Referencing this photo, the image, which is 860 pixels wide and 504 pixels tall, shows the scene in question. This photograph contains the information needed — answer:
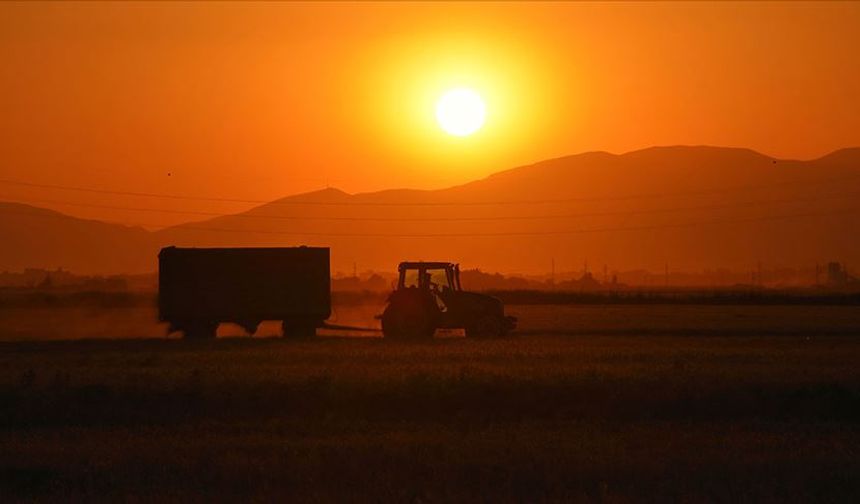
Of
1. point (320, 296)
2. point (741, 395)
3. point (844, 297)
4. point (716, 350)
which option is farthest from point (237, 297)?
point (844, 297)

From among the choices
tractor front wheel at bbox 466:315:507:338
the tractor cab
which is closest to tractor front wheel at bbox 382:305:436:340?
the tractor cab

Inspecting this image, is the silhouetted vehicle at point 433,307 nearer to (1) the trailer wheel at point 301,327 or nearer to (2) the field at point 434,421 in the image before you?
(2) the field at point 434,421

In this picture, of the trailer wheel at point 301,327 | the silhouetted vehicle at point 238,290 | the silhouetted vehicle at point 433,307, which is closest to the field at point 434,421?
the silhouetted vehicle at point 433,307

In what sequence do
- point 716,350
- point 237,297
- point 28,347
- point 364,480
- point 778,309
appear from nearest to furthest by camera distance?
1. point 364,480
2. point 716,350
3. point 28,347
4. point 237,297
5. point 778,309

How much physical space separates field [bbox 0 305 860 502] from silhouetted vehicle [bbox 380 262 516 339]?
174cm

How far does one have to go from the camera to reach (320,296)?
161ft

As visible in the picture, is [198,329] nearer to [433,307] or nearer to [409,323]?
[409,323]

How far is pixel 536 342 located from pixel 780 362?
1068 cm

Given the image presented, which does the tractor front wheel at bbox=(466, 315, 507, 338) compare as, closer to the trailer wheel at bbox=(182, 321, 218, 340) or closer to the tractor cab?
the tractor cab

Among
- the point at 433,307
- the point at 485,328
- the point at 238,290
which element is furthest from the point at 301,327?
the point at 485,328

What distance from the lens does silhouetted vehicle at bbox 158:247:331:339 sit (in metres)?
48.6

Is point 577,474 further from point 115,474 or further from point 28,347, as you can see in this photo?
point 28,347

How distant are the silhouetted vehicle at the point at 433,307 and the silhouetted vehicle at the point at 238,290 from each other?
514 centimetres

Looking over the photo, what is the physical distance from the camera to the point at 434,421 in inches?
941
